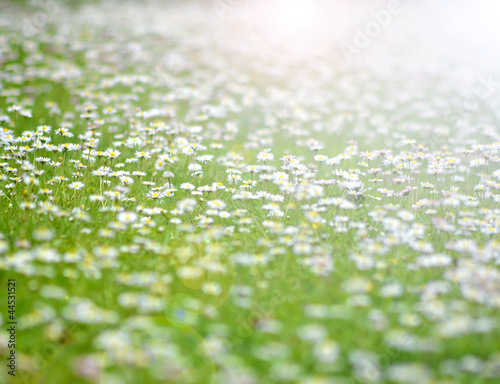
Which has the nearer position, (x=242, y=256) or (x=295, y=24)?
(x=242, y=256)

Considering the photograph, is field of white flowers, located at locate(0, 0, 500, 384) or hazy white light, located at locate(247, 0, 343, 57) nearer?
field of white flowers, located at locate(0, 0, 500, 384)

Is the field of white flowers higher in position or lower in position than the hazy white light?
lower

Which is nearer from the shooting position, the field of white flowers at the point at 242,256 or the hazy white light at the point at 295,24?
the field of white flowers at the point at 242,256

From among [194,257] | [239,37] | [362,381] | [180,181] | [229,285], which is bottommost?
[362,381]

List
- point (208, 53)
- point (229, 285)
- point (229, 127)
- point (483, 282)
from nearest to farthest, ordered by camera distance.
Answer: point (483, 282) → point (229, 285) → point (229, 127) → point (208, 53)

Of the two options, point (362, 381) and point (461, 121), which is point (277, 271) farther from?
point (461, 121)

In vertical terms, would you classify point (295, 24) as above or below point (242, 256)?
above

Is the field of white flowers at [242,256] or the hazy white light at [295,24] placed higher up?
the hazy white light at [295,24]

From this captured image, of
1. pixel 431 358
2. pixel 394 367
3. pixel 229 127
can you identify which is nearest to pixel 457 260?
pixel 431 358
